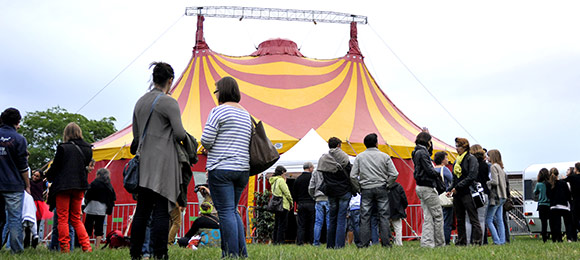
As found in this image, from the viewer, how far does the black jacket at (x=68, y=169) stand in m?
5.40

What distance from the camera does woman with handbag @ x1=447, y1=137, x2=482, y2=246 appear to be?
261 inches

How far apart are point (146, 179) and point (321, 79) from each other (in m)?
11.2

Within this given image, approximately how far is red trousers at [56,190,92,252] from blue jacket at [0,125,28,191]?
43 cm

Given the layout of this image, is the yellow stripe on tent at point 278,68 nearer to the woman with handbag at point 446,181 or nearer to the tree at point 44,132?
the woman with handbag at point 446,181

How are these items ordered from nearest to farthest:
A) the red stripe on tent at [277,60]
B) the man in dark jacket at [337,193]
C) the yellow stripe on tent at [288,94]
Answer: the man in dark jacket at [337,193] < the yellow stripe on tent at [288,94] < the red stripe on tent at [277,60]

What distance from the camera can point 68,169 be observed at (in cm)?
545

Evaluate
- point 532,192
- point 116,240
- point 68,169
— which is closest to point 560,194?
point 532,192

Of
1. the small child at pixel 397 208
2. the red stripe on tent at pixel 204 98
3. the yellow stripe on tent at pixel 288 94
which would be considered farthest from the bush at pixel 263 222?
the yellow stripe on tent at pixel 288 94

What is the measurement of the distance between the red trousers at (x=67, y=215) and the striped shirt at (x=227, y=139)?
90.8 inches

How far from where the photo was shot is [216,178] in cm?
386

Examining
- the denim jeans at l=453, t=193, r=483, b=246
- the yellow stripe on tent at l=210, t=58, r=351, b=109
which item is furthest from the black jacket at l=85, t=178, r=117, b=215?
the yellow stripe on tent at l=210, t=58, r=351, b=109

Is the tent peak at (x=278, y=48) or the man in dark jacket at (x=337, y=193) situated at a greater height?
the tent peak at (x=278, y=48)

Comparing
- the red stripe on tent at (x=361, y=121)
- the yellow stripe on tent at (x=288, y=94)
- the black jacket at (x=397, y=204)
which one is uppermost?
the yellow stripe on tent at (x=288, y=94)

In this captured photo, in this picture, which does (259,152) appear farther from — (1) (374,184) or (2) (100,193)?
(2) (100,193)
